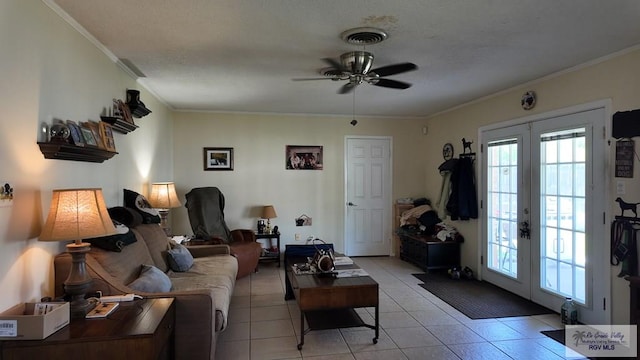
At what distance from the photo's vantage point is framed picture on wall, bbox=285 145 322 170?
239 inches

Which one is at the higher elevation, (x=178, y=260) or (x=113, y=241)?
(x=113, y=241)

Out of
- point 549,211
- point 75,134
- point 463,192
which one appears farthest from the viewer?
point 463,192

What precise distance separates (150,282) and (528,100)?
3.94 meters

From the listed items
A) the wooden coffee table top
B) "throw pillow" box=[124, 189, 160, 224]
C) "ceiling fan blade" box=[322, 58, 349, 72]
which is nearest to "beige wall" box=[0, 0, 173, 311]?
"throw pillow" box=[124, 189, 160, 224]

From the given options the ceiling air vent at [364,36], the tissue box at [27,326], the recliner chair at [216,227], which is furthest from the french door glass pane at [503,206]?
the tissue box at [27,326]

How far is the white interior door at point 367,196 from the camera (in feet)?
20.6

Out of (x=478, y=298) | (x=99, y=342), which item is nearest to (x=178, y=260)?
(x=99, y=342)

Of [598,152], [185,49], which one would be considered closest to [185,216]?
[185,49]

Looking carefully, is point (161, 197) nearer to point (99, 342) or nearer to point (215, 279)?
point (215, 279)

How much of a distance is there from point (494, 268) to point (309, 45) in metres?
3.52

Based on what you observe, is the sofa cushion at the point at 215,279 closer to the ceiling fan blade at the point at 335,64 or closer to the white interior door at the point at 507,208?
the ceiling fan blade at the point at 335,64

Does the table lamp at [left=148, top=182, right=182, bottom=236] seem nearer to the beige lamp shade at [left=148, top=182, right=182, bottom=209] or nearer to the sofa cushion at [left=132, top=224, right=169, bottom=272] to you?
the beige lamp shade at [left=148, top=182, right=182, bottom=209]

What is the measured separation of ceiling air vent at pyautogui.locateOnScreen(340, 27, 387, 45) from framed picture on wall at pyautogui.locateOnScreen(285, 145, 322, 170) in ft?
11.1

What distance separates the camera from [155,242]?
3521mm
